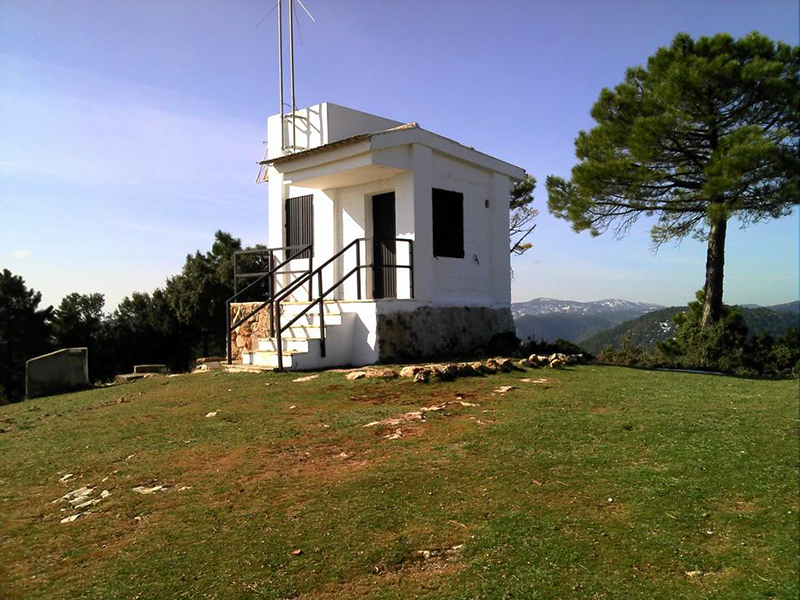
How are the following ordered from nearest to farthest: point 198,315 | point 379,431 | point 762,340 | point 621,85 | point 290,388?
1. point 379,431
2. point 290,388
3. point 762,340
4. point 621,85
5. point 198,315

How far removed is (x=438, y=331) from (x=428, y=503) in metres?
7.97

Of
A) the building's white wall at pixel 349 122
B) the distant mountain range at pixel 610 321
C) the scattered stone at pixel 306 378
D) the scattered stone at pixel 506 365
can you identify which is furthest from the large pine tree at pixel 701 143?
the scattered stone at pixel 306 378

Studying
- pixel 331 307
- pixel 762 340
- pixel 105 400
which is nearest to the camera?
pixel 105 400

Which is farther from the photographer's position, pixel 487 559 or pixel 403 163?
pixel 403 163

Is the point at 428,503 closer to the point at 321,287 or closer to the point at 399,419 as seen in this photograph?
the point at 399,419

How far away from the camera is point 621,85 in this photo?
18.5 metres

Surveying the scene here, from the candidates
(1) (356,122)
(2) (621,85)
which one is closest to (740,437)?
(1) (356,122)

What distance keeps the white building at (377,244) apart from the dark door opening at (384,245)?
23 millimetres

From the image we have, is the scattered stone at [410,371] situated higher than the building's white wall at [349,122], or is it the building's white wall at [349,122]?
the building's white wall at [349,122]

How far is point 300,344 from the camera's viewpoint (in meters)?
11.1

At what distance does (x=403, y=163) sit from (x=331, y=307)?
3142mm

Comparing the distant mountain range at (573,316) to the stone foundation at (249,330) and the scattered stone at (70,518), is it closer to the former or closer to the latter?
the stone foundation at (249,330)

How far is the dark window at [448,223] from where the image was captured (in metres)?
12.9

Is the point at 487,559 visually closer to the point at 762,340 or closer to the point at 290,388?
the point at 290,388
